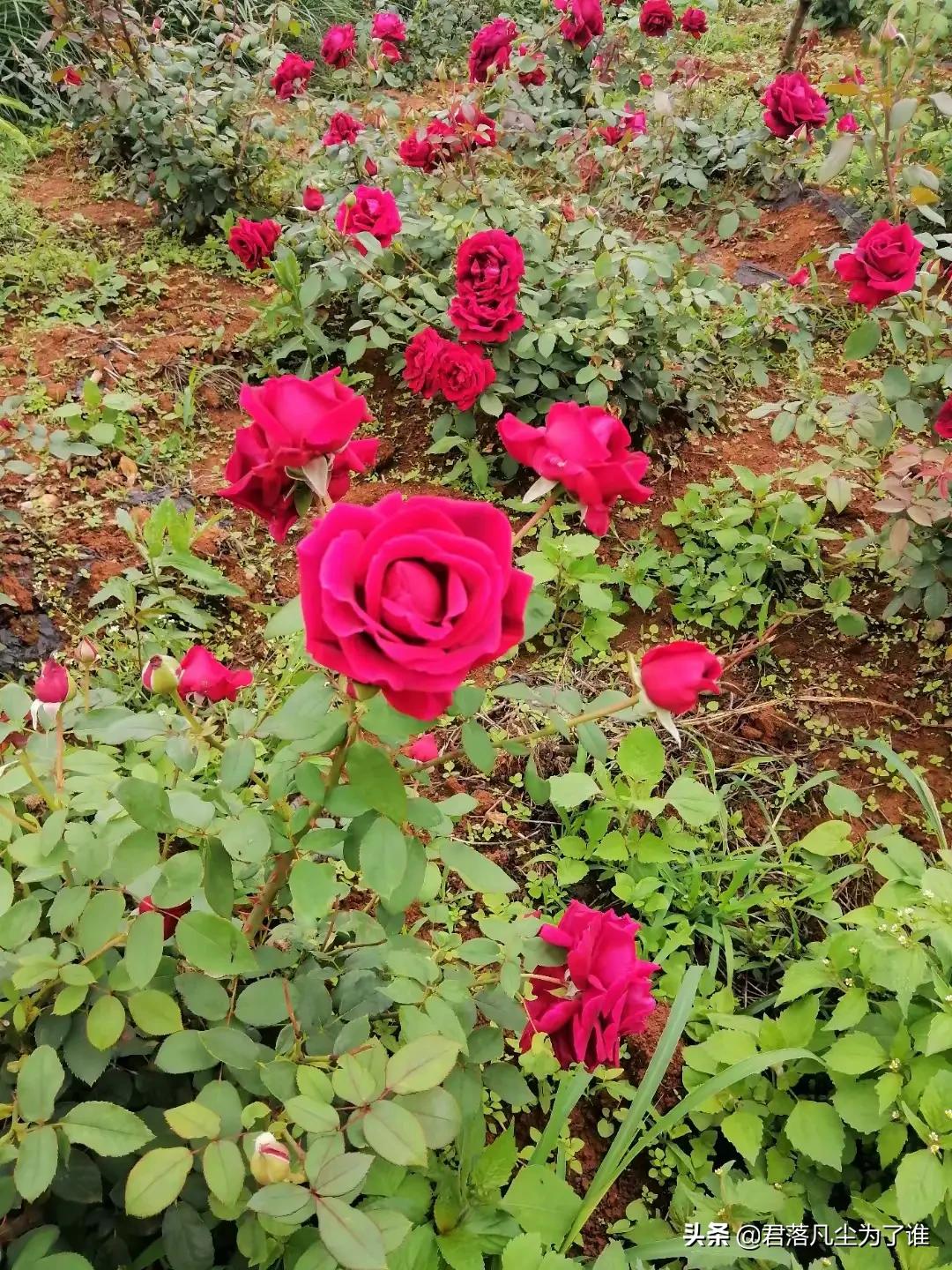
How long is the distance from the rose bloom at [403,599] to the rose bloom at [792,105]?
270cm

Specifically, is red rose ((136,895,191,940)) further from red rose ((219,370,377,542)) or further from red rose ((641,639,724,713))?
red rose ((641,639,724,713))

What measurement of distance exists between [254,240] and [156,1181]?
8.03ft

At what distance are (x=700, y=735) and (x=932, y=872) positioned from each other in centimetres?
69

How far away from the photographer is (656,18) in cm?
311

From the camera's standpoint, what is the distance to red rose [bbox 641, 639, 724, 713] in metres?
0.73

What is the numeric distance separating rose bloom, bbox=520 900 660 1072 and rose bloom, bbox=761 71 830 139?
8.77 ft

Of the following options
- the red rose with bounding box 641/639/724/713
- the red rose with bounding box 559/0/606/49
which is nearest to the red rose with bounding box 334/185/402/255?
the red rose with bounding box 559/0/606/49

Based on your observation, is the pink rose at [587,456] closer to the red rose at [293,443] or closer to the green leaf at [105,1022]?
the red rose at [293,443]

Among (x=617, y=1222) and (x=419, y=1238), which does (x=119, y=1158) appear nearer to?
(x=419, y=1238)

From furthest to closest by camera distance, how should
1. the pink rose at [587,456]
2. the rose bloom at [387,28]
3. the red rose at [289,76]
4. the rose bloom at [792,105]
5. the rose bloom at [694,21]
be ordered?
the rose bloom at [387,28], the rose bloom at [694,21], the red rose at [289,76], the rose bloom at [792,105], the pink rose at [587,456]

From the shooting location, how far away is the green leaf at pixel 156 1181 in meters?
0.66

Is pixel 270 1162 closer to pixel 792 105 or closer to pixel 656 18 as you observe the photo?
pixel 792 105

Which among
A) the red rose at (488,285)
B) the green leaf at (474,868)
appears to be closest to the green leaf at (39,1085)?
the green leaf at (474,868)

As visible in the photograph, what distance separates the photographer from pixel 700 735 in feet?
6.26
